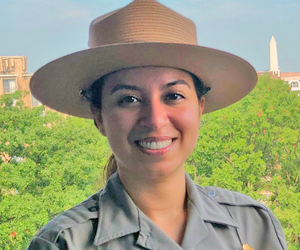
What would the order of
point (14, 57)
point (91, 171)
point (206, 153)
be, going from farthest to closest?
point (206, 153)
point (91, 171)
point (14, 57)

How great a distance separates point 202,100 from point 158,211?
0.23m

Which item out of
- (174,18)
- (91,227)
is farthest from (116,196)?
(174,18)

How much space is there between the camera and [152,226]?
72 cm

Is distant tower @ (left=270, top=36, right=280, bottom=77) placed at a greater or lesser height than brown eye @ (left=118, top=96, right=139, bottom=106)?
greater

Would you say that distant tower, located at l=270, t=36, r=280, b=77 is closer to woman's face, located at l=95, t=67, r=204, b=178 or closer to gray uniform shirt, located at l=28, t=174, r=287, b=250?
gray uniform shirt, located at l=28, t=174, r=287, b=250

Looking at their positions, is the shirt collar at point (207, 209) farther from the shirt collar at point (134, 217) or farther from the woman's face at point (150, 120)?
the woman's face at point (150, 120)

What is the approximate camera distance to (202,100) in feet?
2.73

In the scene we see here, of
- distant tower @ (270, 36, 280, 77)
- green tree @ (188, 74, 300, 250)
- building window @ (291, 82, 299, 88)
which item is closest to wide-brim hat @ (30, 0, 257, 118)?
distant tower @ (270, 36, 280, 77)

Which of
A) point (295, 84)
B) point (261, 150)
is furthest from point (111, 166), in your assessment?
point (261, 150)

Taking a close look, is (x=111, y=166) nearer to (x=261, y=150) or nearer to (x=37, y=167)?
(x=37, y=167)

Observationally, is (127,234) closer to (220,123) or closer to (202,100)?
(202,100)

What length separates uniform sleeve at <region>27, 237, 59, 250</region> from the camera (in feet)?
2.19

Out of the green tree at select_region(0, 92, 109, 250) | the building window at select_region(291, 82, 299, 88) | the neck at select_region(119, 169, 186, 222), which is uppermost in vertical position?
the building window at select_region(291, 82, 299, 88)

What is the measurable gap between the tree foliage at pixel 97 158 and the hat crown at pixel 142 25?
13.0ft
